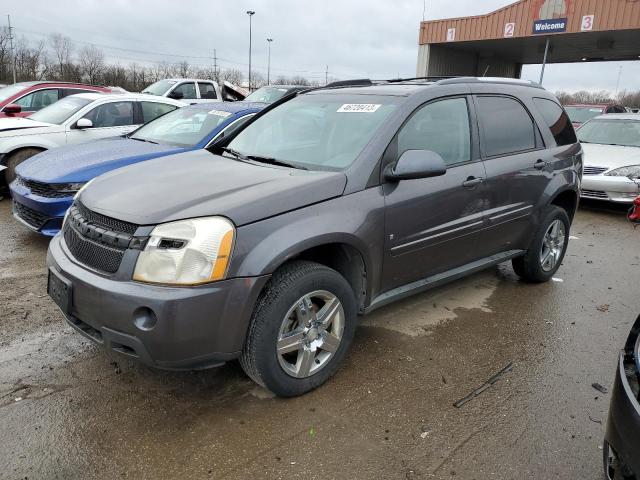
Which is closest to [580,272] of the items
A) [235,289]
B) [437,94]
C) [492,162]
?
[492,162]

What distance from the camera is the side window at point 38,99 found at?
10828 millimetres

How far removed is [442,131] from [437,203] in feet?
1.90

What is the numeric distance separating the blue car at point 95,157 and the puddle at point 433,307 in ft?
8.35

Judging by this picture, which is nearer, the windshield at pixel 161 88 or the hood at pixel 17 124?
the hood at pixel 17 124

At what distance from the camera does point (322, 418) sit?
2721 millimetres

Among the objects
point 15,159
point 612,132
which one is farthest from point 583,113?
point 15,159

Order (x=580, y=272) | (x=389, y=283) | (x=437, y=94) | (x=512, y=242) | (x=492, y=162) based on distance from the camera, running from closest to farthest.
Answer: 1. (x=389, y=283)
2. (x=437, y=94)
3. (x=492, y=162)
4. (x=512, y=242)
5. (x=580, y=272)

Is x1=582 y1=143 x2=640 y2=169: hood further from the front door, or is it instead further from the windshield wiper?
the windshield wiper

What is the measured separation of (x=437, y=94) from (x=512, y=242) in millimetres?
1538

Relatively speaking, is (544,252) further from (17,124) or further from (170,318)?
(17,124)

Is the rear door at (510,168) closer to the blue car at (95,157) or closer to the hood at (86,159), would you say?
the blue car at (95,157)

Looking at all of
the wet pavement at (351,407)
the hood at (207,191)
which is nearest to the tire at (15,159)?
the wet pavement at (351,407)

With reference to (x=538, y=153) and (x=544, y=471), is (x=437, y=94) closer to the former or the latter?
(x=538, y=153)

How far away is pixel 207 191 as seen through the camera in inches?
108
